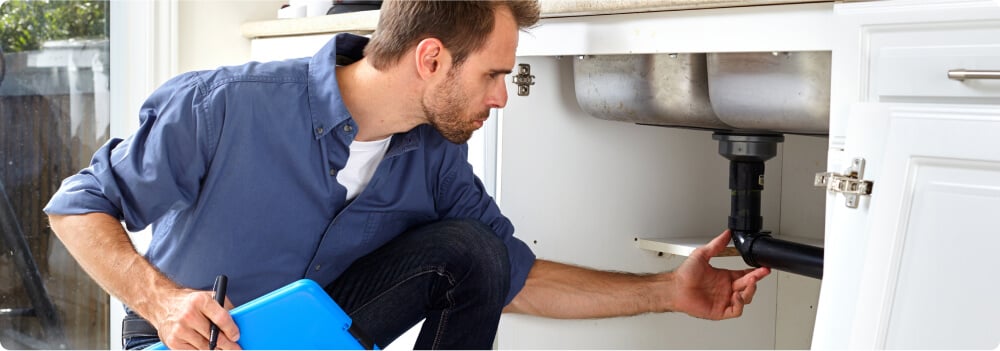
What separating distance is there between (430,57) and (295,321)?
17.4 inches

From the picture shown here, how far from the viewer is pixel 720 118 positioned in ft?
4.87

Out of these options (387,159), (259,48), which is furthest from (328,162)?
(259,48)

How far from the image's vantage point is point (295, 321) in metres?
1.08

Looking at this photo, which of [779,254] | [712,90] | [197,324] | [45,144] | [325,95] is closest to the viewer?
[197,324]

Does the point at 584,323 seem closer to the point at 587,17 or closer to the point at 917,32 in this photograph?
the point at 587,17

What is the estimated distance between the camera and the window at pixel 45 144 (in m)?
2.30

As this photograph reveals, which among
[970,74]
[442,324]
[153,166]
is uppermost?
[970,74]

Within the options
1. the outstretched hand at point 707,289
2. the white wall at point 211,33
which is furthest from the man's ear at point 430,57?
the white wall at point 211,33

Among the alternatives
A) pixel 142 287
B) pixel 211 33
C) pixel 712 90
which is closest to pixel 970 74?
pixel 712 90

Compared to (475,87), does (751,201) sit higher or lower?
lower

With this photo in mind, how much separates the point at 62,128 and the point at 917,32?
1876mm

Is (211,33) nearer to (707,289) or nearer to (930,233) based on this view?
(707,289)

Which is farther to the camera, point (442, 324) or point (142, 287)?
point (442, 324)

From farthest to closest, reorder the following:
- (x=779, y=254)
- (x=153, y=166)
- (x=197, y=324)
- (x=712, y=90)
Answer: (x=779, y=254) → (x=712, y=90) → (x=153, y=166) → (x=197, y=324)
